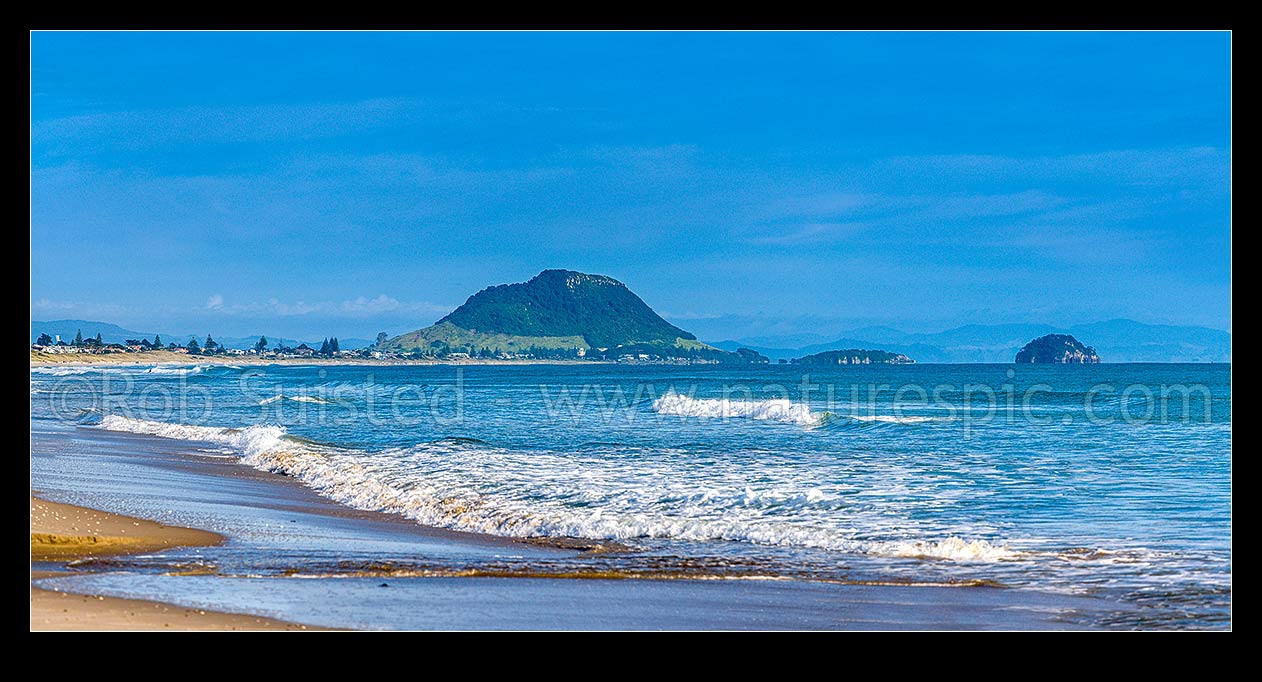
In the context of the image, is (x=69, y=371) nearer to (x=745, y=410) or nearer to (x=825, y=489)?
(x=745, y=410)

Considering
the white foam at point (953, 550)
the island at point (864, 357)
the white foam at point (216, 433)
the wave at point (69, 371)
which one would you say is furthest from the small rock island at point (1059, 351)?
the white foam at point (953, 550)

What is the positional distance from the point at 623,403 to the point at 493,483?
32.3m

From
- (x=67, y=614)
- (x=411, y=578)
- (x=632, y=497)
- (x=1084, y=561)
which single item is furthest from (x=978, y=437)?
(x=67, y=614)

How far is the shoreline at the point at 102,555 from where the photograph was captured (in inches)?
284

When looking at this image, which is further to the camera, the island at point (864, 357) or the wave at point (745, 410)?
the island at point (864, 357)

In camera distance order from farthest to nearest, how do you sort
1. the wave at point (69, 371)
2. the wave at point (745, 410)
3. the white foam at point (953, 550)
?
the wave at point (69, 371), the wave at point (745, 410), the white foam at point (953, 550)

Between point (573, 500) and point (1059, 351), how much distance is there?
15012 centimetres

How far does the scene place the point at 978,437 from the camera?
1013 inches

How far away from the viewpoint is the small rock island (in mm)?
148875

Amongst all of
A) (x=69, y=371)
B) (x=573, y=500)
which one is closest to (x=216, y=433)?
(x=573, y=500)

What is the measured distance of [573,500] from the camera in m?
14.3

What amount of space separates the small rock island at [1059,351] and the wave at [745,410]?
4712 inches

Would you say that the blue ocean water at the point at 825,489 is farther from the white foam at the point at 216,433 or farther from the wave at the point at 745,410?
the wave at the point at 745,410
